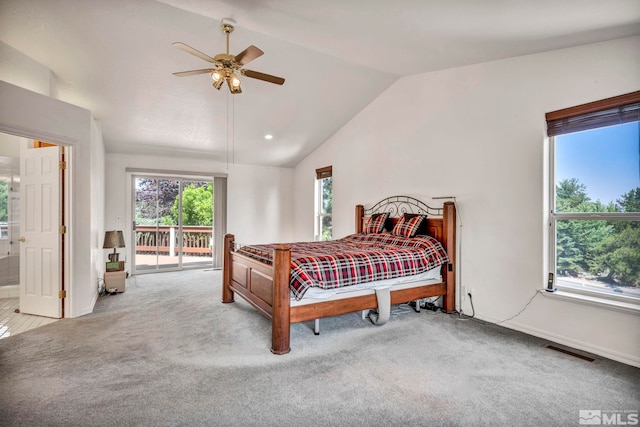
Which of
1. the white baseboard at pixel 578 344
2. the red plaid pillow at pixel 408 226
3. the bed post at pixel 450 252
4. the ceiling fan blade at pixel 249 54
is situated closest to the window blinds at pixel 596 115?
the bed post at pixel 450 252

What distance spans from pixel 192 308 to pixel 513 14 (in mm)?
4388

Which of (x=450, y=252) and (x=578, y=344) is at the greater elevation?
(x=450, y=252)

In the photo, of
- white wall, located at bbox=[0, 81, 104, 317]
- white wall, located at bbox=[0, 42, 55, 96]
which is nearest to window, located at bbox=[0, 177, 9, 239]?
white wall, located at bbox=[0, 81, 104, 317]

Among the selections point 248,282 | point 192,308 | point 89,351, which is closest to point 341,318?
point 248,282

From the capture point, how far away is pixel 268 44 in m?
3.54

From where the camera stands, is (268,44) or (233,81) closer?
(233,81)

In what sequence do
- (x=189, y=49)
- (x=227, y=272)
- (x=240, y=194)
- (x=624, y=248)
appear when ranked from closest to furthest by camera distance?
(x=189, y=49), (x=624, y=248), (x=227, y=272), (x=240, y=194)

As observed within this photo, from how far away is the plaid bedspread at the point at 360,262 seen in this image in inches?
115

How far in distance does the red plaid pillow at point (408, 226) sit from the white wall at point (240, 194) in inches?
153

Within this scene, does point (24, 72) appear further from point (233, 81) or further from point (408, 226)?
point (408, 226)

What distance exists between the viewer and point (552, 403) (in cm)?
204

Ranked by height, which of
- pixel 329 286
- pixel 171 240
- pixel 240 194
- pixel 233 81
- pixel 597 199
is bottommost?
pixel 329 286

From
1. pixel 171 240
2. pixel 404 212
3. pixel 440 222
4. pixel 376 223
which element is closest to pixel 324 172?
pixel 376 223

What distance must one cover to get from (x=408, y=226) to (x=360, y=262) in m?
1.23
